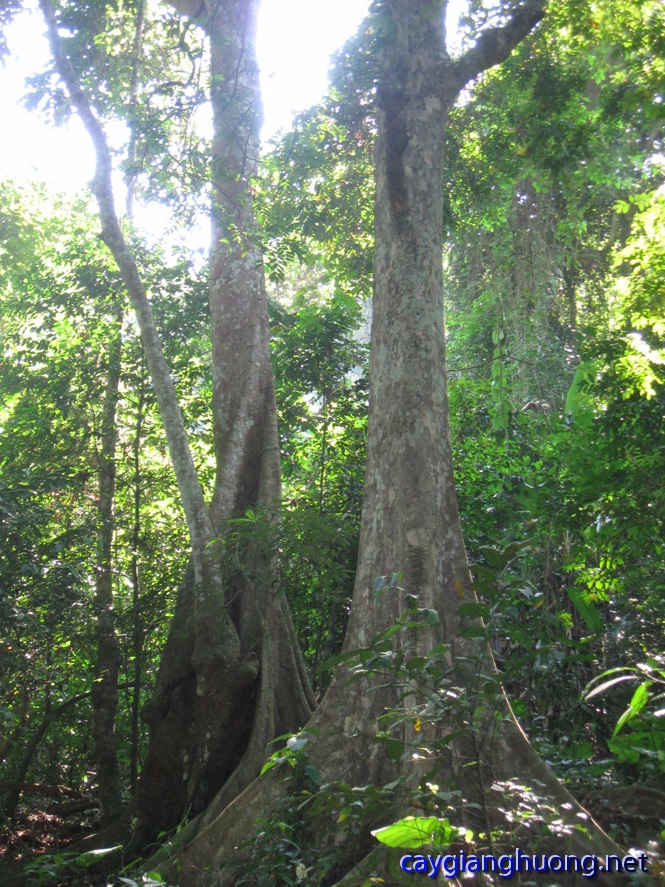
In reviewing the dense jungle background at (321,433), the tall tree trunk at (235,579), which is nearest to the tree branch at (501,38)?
the dense jungle background at (321,433)

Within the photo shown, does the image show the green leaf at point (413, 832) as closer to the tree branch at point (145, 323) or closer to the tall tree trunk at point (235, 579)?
the tall tree trunk at point (235, 579)

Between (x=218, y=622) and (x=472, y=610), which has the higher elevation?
(x=218, y=622)

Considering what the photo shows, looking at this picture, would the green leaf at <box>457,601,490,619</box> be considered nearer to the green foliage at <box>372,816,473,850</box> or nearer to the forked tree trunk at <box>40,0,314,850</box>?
the green foliage at <box>372,816,473,850</box>

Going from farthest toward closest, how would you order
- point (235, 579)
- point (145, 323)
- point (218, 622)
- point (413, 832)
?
point (235, 579)
point (145, 323)
point (218, 622)
point (413, 832)

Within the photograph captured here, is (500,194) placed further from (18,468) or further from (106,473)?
(18,468)

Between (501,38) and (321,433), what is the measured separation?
12.3ft

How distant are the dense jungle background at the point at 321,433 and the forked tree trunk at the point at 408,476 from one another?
0.46 m

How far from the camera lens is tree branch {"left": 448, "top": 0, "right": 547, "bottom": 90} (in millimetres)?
5930

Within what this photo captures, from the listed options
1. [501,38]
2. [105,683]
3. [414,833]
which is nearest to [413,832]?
[414,833]

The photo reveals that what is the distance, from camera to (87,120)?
568cm

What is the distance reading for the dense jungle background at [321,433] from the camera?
205 inches

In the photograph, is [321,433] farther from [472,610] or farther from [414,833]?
[414,833]

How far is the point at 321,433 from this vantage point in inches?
307

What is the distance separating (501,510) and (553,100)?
4.03 metres
